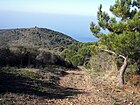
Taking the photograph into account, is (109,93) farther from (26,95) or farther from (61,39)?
(61,39)

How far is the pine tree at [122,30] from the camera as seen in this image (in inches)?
789

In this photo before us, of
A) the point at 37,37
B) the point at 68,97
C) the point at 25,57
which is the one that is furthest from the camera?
the point at 37,37

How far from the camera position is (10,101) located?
13.8 meters

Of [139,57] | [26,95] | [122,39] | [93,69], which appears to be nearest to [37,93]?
[26,95]

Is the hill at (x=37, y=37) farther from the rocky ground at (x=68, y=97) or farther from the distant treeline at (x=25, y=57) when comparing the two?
the rocky ground at (x=68, y=97)

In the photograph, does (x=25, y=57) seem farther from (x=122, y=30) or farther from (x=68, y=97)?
(x=68, y=97)

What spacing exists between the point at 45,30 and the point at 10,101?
246 ft

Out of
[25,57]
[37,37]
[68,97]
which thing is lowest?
[68,97]

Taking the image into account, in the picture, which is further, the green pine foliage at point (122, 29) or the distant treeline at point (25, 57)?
the distant treeline at point (25, 57)

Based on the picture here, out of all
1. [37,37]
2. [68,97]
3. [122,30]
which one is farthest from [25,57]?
[37,37]

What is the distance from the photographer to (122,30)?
22.0 meters

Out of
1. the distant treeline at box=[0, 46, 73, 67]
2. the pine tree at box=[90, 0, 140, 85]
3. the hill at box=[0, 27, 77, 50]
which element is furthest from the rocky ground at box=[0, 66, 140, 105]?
the hill at box=[0, 27, 77, 50]

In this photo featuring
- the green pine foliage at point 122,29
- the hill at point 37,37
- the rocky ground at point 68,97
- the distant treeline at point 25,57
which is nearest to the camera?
the rocky ground at point 68,97

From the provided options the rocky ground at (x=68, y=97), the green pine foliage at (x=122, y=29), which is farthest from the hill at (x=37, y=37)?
the rocky ground at (x=68, y=97)
